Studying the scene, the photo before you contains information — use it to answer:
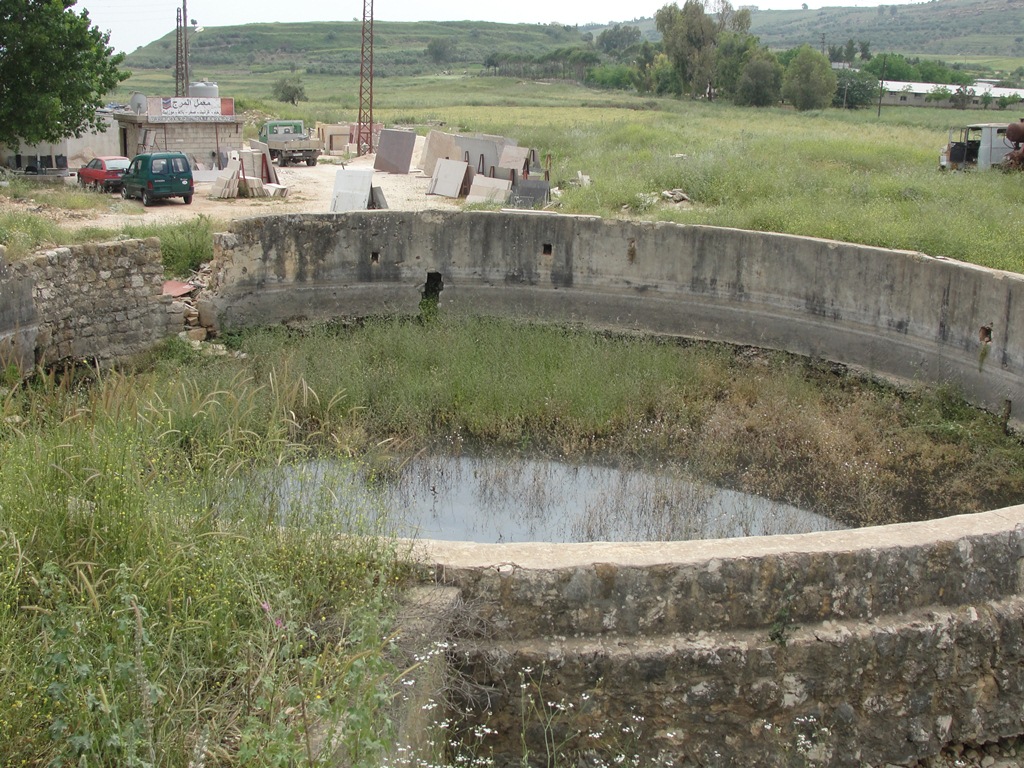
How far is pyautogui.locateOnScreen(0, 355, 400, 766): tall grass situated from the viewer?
159 inches

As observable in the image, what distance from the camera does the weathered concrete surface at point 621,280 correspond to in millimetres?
13250

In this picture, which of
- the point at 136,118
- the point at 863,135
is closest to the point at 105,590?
the point at 136,118

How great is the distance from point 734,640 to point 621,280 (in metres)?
10.4

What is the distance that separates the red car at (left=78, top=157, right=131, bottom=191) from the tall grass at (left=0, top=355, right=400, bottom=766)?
58.8 feet

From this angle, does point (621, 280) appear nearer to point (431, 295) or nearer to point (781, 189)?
point (431, 295)

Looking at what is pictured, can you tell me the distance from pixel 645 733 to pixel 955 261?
9.10m

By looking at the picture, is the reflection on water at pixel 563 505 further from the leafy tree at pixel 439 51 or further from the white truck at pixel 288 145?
the leafy tree at pixel 439 51

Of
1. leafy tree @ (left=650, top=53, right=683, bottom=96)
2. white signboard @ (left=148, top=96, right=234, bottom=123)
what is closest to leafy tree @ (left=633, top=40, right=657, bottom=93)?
leafy tree @ (left=650, top=53, right=683, bottom=96)

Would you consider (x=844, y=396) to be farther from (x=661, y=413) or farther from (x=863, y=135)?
(x=863, y=135)

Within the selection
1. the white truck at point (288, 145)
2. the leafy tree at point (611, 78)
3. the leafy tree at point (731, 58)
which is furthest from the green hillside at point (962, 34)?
the white truck at point (288, 145)

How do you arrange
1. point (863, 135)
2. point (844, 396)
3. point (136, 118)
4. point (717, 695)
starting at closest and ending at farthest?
1. point (717, 695)
2. point (844, 396)
3. point (136, 118)
4. point (863, 135)

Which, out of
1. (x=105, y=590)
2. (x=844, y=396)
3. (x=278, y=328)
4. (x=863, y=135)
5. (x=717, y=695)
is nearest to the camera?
(x=105, y=590)

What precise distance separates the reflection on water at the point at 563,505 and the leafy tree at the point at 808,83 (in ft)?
166

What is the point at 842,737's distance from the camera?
18.7 feet
